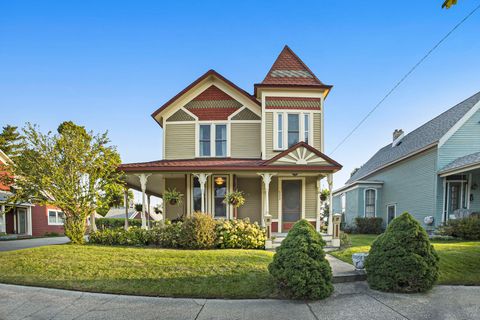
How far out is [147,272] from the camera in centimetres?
611

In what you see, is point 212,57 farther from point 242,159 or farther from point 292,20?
point 242,159

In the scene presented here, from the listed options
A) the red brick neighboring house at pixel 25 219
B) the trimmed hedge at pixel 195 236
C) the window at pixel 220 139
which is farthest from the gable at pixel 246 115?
the red brick neighboring house at pixel 25 219

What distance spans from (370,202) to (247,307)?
17.9 meters

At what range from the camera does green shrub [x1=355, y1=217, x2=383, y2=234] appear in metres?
17.9

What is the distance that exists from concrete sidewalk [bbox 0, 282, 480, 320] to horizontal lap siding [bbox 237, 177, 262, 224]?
7534 millimetres

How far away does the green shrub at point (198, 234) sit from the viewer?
8977mm

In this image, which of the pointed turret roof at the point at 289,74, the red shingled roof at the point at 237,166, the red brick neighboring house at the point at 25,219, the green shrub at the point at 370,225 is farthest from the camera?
the red brick neighboring house at the point at 25,219

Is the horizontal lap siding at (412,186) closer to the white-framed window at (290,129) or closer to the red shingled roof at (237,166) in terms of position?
the red shingled roof at (237,166)

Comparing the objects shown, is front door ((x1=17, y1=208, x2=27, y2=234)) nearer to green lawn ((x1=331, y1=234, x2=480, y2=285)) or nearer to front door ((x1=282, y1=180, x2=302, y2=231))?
front door ((x1=282, y1=180, x2=302, y2=231))

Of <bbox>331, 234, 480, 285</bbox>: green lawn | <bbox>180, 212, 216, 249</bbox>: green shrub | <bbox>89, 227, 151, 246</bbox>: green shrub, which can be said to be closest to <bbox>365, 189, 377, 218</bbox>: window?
<bbox>331, 234, 480, 285</bbox>: green lawn

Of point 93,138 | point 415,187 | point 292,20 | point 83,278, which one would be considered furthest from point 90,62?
point 415,187

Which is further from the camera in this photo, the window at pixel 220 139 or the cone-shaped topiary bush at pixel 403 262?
the window at pixel 220 139

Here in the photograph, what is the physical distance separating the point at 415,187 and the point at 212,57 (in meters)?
14.1

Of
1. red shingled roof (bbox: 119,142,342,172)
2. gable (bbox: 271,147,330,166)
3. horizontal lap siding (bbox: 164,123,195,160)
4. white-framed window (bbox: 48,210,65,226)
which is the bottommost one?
white-framed window (bbox: 48,210,65,226)
